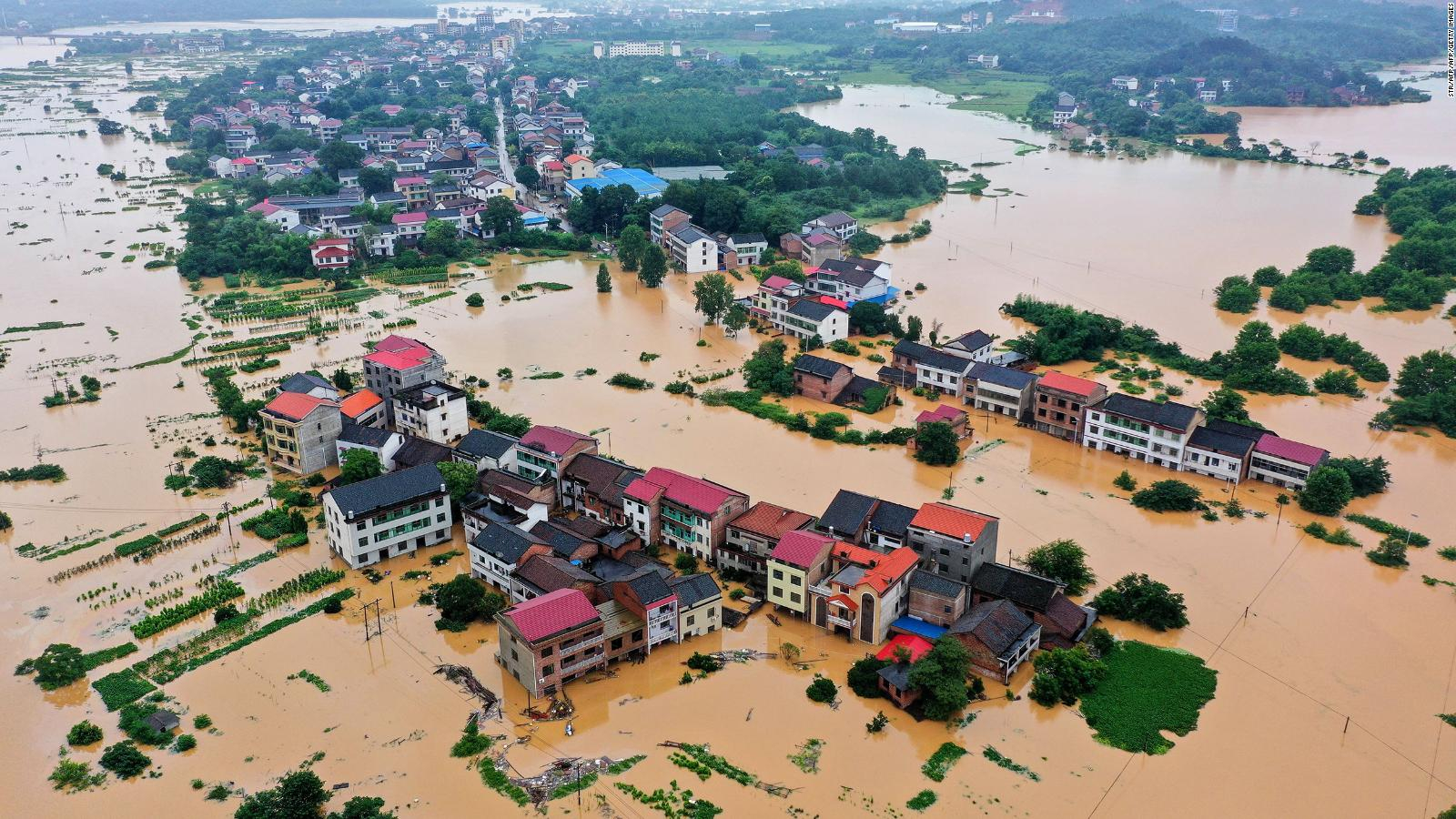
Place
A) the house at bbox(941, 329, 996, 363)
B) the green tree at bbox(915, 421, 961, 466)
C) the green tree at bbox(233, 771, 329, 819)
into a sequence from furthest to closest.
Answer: the house at bbox(941, 329, 996, 363) → the green tree at bbox(915, 421, 961, 466) → the green tree at bbox(233, 771, 329, 819)

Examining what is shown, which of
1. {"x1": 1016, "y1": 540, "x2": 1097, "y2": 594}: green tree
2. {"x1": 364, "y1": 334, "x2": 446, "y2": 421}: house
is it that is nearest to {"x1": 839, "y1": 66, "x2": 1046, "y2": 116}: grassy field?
{"x1": 364, "y1": 334, "x2": 446, "y2": 421}: house

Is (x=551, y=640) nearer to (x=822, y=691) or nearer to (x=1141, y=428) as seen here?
(x=822, y=691)

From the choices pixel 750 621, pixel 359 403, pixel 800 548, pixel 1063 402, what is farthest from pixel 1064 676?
pixel 359 403

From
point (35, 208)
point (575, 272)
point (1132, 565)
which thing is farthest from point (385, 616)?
point (35, 208)

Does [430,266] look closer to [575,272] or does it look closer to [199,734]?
[575,272]

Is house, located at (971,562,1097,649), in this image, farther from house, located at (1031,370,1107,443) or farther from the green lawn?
house, located at (1031,370,1107,443)
